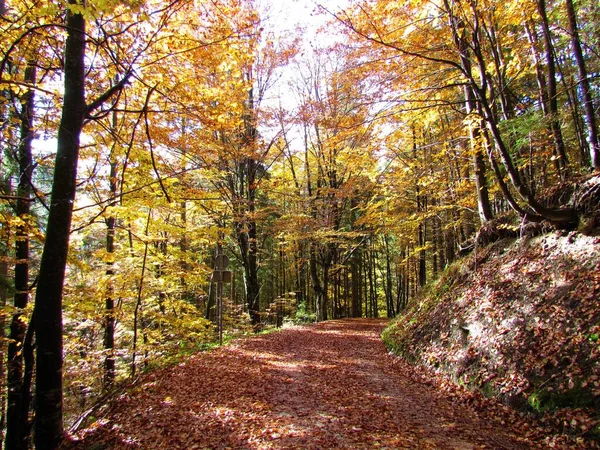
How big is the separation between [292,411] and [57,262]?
367 centimetres

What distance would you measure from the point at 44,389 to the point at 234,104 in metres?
5.20

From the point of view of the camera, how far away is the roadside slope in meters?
3.79

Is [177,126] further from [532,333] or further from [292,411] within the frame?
[532,333]

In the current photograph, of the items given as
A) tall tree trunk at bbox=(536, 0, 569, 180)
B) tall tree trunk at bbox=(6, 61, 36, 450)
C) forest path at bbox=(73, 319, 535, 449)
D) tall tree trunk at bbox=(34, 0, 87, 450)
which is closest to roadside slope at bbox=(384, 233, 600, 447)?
forest path at bbox=(73, 319, 535, 449)

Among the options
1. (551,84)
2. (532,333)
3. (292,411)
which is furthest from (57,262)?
(551,84)

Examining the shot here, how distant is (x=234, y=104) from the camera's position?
6281 mm

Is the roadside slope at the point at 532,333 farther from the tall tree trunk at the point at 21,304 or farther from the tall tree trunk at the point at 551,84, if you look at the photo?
the tall tree trunk at the point at 21,304

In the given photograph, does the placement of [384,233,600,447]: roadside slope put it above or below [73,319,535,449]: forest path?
above

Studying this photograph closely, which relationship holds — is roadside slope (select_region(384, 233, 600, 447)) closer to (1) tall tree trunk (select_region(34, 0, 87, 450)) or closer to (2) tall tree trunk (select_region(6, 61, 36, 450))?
(1) tall tree trunk (select_region(34, 0, 87, 450))

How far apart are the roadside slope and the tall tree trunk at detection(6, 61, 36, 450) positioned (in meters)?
6.97

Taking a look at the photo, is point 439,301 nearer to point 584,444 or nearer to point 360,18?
point 584,444

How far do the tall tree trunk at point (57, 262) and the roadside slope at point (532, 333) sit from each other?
5759 millimetres

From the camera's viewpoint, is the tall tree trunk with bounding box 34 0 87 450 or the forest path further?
the tall tree trunk with bounding box 34 0 87 450

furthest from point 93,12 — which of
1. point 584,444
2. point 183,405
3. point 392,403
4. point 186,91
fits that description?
point 584,444
